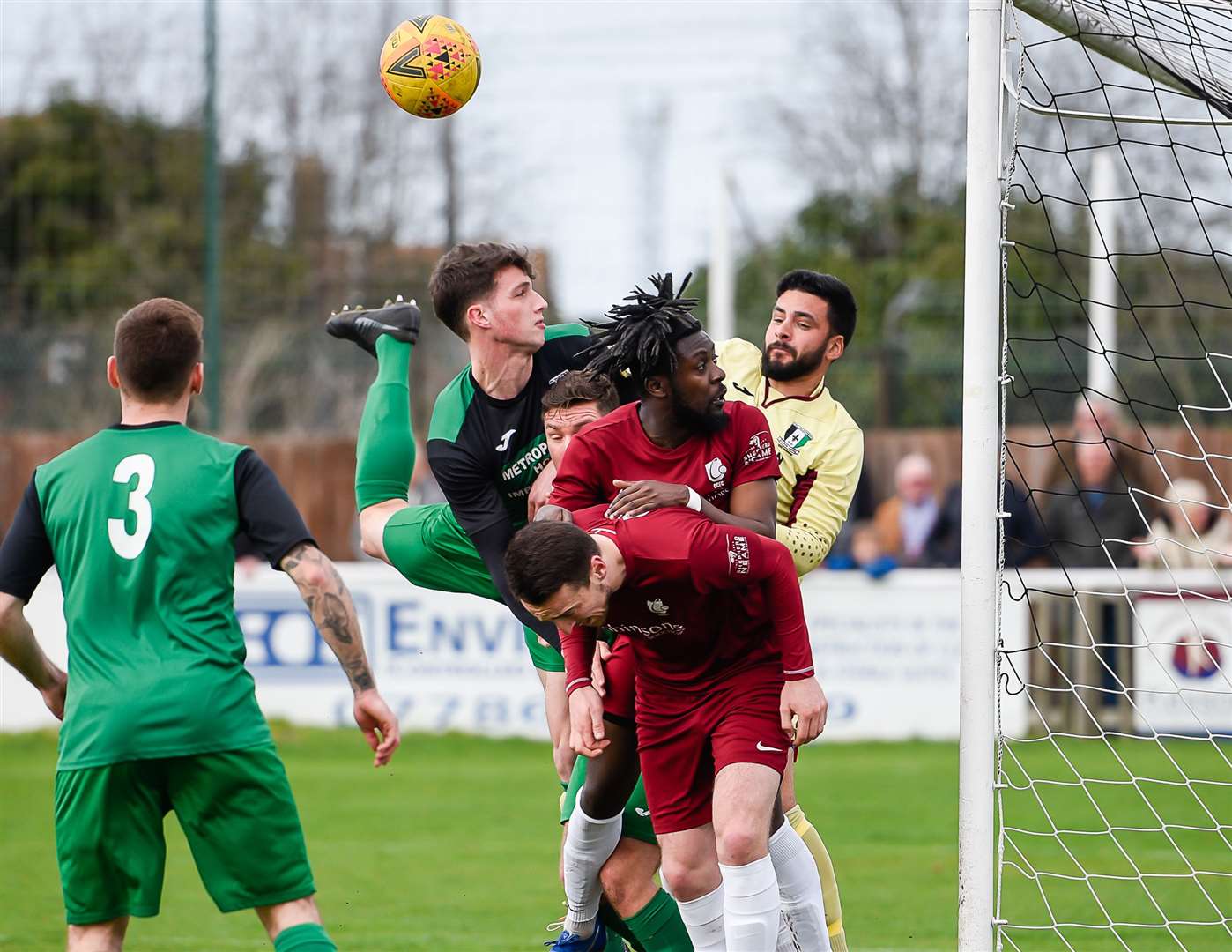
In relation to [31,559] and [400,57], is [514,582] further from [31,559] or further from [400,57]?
[400,57]

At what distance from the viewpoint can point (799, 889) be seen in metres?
5.05

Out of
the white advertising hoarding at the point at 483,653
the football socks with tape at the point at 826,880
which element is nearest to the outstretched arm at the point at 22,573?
the football socks with tape at the point at 826,880

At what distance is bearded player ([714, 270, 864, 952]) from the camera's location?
213 inches

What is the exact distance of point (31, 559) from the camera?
4.59 metres

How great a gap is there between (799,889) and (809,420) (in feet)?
5.18

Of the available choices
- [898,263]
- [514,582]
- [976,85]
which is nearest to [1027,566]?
[976,85]

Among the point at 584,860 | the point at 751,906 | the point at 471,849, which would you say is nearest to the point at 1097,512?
the point at 471,849

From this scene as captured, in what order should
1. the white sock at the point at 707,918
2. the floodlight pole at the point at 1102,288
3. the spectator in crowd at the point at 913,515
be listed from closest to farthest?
the white sock at the point at 707,918 < the spectator in crowd at the point at 913,515 < the floodlight pole at the point at 1102,288

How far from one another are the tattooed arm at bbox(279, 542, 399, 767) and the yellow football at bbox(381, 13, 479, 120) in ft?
7.00

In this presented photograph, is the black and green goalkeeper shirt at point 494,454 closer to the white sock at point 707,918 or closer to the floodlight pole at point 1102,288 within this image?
the white sock at point 707,918

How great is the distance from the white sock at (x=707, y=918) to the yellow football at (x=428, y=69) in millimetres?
3050

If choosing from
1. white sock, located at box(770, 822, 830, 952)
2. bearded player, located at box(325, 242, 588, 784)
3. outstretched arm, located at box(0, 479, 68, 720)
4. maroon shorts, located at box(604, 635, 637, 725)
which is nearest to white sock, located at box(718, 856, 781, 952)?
white sock, located at box(770, 822, 830, 952)

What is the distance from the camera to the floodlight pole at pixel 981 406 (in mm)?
5023

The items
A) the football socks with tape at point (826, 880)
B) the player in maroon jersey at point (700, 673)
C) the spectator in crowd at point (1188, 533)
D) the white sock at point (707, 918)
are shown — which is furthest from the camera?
the spectator in crowd at point (1188, 533)
